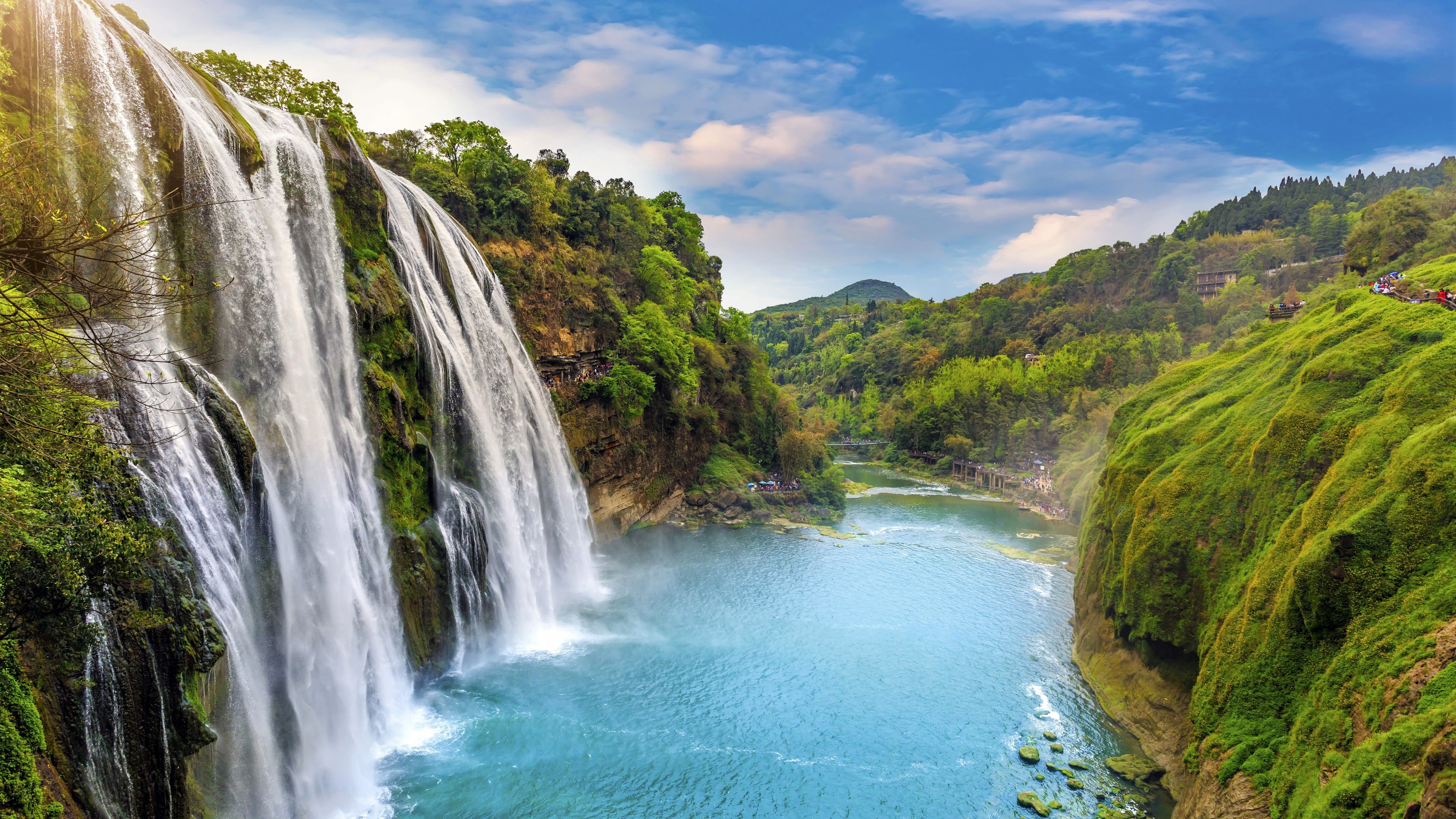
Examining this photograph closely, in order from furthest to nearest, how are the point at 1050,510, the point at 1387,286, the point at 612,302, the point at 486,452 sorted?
the point at 1050,510 → the point at 612,302 → the point at 486,452 → the point at 1387,286

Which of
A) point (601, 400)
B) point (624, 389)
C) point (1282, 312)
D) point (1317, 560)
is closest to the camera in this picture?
point (1317, 560)

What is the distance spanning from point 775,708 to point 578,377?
71.8 ft

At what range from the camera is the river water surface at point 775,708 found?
16.1 meters

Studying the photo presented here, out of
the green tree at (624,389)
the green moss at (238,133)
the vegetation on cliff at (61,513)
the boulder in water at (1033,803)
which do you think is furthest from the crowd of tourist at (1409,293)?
the green tree at (624,389)

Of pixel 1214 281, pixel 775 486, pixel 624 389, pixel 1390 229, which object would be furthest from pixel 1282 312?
pixel 1214 281

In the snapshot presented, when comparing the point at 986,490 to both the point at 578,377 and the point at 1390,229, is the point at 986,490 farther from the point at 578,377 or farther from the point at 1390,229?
the point at 578,377

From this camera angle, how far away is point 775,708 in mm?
20438

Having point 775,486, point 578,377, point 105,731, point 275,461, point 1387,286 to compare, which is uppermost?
point 578,377

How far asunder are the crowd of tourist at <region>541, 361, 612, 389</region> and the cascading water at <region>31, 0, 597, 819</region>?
34.2 ft

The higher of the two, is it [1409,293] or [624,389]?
[624,389]

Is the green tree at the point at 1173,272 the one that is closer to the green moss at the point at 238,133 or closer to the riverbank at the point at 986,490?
the riverbank at the point at 986,490

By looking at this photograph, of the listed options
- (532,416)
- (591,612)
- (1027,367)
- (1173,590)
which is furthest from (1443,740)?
(1027,367)

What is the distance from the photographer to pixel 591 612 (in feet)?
89.1

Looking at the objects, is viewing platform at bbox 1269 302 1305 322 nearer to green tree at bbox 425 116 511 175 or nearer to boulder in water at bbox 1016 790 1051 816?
boulder in water at bbox 1016 790 1051 816
